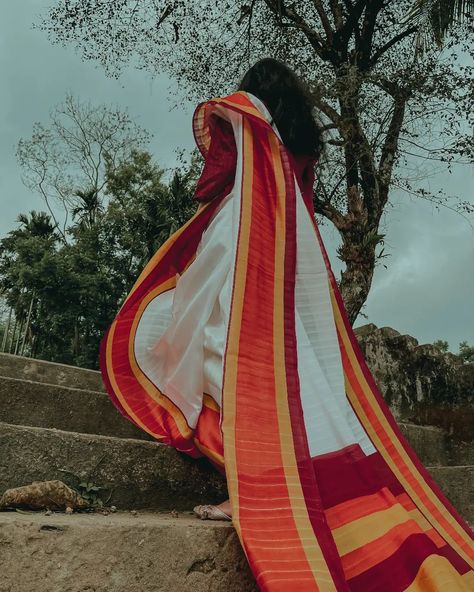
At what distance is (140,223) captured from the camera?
20000 millimetres

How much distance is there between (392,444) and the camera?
209 cm

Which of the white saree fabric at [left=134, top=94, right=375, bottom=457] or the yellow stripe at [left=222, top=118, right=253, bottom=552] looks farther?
the white saree fabric at [left=134, top=94, right=375, bottom=457]

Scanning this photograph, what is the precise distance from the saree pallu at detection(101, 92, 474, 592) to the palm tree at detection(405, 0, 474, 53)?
478cm

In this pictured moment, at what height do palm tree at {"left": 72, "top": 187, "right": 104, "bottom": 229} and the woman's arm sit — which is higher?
palm tree at {"left": 72, "top": 187, "right": 104, "bottom": 229}

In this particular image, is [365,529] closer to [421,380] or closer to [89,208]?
[421,380]

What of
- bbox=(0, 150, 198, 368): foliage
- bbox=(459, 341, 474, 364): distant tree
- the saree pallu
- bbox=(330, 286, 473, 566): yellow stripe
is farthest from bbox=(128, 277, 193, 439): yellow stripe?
bbox=(459, 341, 474, 364): distant tree

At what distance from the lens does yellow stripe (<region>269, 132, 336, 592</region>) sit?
133 cm

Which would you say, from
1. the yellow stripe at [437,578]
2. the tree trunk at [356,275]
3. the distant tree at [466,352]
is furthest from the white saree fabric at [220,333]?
the distant tree at [466,352]

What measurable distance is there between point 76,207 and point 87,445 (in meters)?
20.7

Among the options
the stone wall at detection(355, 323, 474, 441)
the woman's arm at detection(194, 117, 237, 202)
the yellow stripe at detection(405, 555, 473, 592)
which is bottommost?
the yellow stripe at detection(405, 555, 473, 592)

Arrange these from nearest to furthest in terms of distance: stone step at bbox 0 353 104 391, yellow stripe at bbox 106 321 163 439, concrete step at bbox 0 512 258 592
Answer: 1. concrete step at bbox 0 512 258 592
2. yellow stripe at bbox 106 321 163 439
3. stone step at bbox 0 353 104 391

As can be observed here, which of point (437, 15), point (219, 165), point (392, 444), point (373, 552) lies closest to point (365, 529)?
point (373, 552)

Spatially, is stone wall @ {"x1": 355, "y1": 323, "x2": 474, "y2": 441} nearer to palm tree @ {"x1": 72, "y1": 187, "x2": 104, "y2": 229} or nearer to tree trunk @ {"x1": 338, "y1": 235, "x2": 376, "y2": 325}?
tree trunk @ {"x1": 338, "y1": 235, "x2": 376, "y2": 325}

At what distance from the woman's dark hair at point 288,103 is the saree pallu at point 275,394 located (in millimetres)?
108
